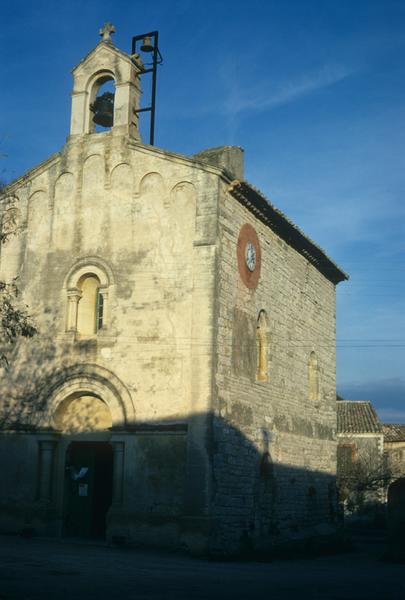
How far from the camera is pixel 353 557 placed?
21438 millimetres

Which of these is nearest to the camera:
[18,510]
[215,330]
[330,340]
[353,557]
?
[215,330]

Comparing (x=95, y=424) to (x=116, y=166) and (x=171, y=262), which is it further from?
(x=116, y=166)

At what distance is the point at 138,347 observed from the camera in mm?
17297

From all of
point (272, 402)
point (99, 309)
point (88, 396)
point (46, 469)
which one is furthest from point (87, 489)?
point (272, 402)

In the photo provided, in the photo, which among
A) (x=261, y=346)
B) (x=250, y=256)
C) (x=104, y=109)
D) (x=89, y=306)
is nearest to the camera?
(x=89, y=306)

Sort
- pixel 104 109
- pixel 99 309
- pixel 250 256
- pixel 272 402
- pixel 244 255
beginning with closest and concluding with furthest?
pixel 99 309 < pixel 244 255 < pixel 250 256 < pixel 104 109 < pixel 272 402

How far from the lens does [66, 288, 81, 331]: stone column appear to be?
59.9 feet

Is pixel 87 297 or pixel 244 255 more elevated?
pixel 244 255

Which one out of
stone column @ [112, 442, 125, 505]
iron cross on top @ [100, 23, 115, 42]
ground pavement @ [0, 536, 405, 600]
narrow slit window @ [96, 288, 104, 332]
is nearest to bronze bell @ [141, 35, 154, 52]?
iron cross on top @ [100, 23, 115, 42]

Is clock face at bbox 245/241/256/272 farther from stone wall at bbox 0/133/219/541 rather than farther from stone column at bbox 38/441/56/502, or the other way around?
stone column at bbox 38/441/56/502

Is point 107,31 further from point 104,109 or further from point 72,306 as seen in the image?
point 72,306

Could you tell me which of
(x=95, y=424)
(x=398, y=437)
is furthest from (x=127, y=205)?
(x=398, y=437)

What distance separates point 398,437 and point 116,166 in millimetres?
33050

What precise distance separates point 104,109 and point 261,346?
7.35 m
